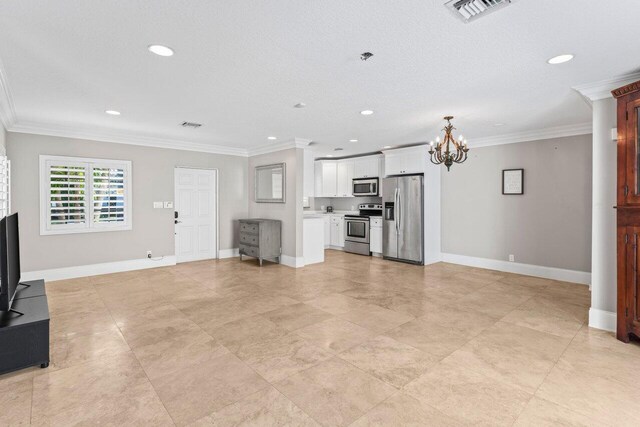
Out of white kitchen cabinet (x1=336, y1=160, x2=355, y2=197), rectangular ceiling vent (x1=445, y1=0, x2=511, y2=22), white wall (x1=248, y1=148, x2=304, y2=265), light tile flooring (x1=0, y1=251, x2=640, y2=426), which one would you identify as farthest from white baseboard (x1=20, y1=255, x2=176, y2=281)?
rectangular ceiling vent (x1=445, y1=0, x2=511, y2=22)

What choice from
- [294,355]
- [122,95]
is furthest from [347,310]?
[122,95]

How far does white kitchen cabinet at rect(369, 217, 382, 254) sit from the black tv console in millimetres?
5995

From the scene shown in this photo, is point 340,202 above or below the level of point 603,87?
below

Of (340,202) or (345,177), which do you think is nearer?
(345,177)

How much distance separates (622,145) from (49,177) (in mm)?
7434

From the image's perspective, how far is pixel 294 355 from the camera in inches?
108

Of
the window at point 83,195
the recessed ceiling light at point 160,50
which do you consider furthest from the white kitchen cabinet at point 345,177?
the recessed ceiling light at point 160,50

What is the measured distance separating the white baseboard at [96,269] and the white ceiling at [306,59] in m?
2.34

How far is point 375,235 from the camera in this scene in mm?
7539

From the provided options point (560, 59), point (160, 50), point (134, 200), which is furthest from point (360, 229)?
point (160, 50)

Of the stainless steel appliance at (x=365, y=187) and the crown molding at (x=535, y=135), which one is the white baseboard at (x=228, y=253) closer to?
the stainless steel appliance at (x=365, y=187)

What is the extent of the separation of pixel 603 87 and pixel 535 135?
7.77 feet

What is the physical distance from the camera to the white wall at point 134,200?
197 inches

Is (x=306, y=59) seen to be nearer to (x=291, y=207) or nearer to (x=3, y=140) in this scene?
(x=291, y=207)
